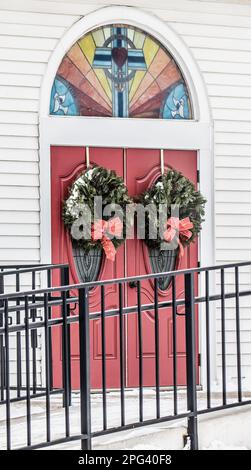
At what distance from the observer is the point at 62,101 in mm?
8695

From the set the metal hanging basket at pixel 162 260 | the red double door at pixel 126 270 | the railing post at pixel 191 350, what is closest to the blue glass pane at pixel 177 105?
the red double door at pixel 126 270

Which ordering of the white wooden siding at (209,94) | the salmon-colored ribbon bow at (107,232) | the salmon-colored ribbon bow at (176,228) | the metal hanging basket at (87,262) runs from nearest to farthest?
1. the white wooden siding at (209,94)
2. the salmon-colored ribbon bow at (107,232)
3. the metal hanging basket at (87,262)
4. the salmon-colored ribbon bow at (176,228)

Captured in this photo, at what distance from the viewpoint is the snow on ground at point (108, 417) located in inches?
237

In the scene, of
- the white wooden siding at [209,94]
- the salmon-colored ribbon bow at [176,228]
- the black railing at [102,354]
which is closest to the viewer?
the black railing at [102,354]

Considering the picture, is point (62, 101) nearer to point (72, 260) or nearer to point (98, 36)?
point (98, 36)

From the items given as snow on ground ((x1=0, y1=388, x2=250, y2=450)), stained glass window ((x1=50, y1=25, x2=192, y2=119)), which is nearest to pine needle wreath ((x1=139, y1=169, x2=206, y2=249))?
stained glass window ((x1=50, y1=25, x2=192, y2=119))

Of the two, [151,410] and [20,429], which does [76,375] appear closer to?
[151,410]

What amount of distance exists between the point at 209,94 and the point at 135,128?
2.60ft

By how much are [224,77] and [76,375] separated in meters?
3.10

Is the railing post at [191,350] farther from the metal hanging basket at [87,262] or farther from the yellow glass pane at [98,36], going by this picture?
the yellow glass pane at [98,36]

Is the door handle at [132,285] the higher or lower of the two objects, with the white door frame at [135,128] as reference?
lower

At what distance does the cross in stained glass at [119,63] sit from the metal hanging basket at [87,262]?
128 cm

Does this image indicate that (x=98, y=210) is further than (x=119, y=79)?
No

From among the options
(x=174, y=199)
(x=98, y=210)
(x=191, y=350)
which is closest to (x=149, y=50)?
(x=174, y=199)
